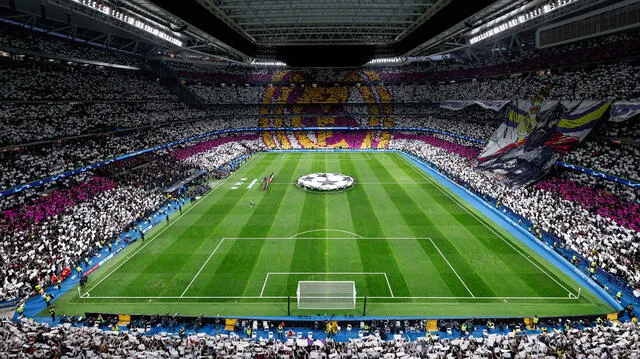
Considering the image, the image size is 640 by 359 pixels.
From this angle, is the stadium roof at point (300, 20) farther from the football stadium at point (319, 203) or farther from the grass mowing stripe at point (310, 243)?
the grass mowing stripe at point (310, 243)

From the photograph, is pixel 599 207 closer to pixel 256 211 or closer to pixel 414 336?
pixel 414 336

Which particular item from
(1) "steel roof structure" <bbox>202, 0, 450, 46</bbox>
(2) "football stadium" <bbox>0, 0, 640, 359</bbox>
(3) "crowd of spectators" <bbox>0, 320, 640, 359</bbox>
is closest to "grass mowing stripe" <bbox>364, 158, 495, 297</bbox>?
(2) "football stadium" <bbox>0, 0, 640, 359</bbox>

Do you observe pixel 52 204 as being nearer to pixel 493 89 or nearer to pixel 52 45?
pixel 52 45

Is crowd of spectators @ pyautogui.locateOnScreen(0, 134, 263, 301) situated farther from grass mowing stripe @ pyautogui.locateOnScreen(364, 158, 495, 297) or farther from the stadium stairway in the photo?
the stadium stairway

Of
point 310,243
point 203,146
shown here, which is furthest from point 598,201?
point 203,146

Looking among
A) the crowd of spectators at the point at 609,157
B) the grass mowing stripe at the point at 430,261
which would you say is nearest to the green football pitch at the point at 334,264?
the grass mowing stripe at the point at 430,261
